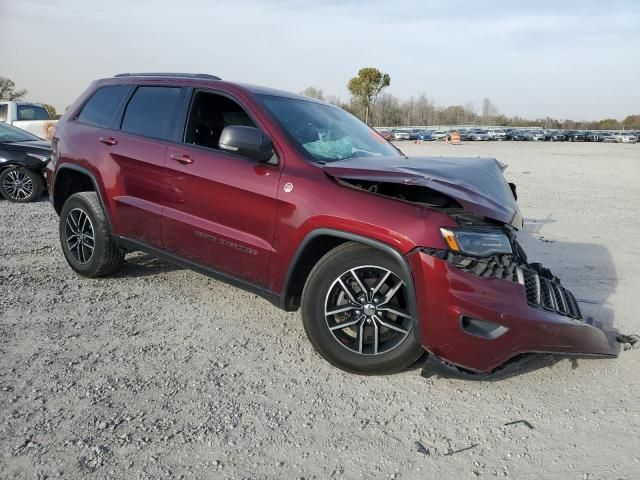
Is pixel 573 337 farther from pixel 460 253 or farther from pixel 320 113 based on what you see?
pixel 320 113

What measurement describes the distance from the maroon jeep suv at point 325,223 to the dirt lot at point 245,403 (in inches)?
11.2

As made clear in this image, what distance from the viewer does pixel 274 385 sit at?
314 cm

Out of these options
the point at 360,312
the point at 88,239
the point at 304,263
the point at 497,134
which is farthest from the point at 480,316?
the point at 497,134

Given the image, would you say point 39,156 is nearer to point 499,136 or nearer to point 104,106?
point 104,106

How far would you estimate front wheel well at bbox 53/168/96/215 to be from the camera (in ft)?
16.1

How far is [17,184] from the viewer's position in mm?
9000

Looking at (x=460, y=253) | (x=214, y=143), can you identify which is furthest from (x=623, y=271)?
(x=214, y=143)

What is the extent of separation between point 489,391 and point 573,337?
58cm

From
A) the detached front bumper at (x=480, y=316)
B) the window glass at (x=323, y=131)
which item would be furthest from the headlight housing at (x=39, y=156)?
the detached front bumper at (x=480, y=316)

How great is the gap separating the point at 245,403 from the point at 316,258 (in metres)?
1.02

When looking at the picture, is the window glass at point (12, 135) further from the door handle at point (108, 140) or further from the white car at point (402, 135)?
the white car at point (402, 135)

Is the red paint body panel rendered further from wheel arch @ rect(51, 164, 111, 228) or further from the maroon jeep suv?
wheel arch @ rect(51, 164, 111, 228)

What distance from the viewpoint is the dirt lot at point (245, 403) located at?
2.44m

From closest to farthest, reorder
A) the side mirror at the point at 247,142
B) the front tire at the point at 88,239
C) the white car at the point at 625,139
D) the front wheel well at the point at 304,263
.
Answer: the front wheel well at the point at 304,263, the side mirror at the point at 247,142, the front tire at the point at 88,239, the white car at the point at 625,139
